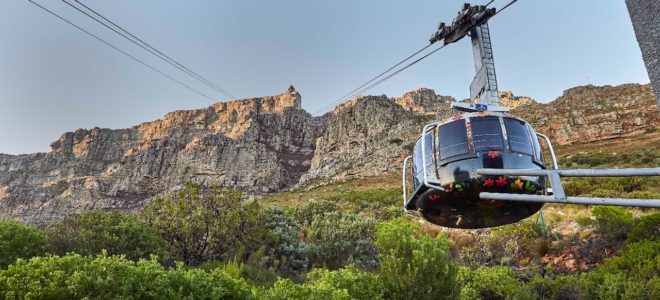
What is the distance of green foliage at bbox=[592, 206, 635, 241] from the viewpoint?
1686cm

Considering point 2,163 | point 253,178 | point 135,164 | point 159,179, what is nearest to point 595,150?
point 253,178

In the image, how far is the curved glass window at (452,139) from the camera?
7055mm

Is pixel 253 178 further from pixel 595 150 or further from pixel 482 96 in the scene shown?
pixel 482 96

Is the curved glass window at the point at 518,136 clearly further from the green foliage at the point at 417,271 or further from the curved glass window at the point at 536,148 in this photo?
the green foliage at the point at 417,271

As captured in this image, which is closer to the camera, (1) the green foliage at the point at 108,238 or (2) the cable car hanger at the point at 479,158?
(2) the cable car hanger at the point at 479,158

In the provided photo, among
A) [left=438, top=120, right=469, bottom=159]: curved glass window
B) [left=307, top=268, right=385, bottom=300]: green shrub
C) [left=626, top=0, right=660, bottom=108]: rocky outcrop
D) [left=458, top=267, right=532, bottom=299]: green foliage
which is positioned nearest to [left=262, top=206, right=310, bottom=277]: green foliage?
[left=307, top=268, right=385, bottom=300]: green shrub

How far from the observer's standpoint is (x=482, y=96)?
27.6 ft

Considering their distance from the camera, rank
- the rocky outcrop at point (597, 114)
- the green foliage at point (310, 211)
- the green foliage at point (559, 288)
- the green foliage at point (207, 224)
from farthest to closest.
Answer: the rocky outcrop at point (597, 114), the green foliage at point (310, 211), the green foliage at point (207, 224), the green foliage at point (559, 288)

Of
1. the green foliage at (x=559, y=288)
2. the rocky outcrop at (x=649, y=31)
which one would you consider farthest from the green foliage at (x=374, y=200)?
the rocky outcrop at (x=649, y=31)

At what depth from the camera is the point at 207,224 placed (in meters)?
17.9

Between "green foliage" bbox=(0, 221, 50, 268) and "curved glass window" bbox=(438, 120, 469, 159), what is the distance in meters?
13.6

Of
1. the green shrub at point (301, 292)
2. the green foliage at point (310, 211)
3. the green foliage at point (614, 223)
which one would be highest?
the green foliage at point (310, 211)

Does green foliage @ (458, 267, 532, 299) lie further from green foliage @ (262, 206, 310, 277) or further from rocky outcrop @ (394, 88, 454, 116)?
rocky outcrop @ (394, 88, 454, 116)

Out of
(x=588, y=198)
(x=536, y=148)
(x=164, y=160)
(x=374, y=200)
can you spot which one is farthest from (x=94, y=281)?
(x=164, y=160)
